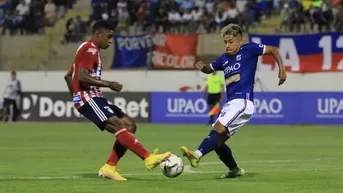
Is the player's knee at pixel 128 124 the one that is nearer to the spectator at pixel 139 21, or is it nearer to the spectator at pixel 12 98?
the spectator at pixel 12 98

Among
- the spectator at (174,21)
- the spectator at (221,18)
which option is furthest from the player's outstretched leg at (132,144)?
the spectator at (174,21)

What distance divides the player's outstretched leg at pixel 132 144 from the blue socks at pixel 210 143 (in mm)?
632

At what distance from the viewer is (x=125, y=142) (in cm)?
1190

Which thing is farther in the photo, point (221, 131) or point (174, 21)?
point (174, 21)

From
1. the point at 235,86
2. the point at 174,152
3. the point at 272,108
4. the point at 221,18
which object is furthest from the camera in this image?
the point at 221,18

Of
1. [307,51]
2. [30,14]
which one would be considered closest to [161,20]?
[30,14]

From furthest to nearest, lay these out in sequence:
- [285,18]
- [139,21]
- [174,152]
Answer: [139,21]
[285,18]
[174,152]

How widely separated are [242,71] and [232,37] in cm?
49

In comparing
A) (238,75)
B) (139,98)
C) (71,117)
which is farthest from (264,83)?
(238,75)

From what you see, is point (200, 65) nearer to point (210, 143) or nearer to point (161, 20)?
point (210, 143)

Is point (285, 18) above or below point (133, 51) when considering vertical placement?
above

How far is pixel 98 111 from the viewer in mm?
12117

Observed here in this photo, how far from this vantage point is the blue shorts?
1209 centimetres

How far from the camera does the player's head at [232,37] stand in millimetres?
12375
